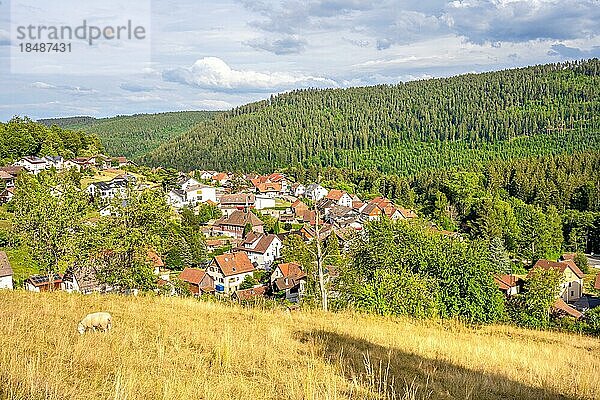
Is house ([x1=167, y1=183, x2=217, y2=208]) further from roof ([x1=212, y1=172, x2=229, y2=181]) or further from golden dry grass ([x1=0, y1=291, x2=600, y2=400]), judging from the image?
golden dry grass ([x1=0, y1=291, x2=600, y2=400])

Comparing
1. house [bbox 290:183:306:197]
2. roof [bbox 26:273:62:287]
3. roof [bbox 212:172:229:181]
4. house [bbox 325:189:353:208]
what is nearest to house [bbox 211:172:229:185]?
roof [bbox 212:172:229:181]

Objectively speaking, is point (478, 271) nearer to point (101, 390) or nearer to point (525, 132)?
point (101, 390)

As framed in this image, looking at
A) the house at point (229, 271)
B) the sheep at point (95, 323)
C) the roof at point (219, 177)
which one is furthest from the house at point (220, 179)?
the sheep at point (95, 323)

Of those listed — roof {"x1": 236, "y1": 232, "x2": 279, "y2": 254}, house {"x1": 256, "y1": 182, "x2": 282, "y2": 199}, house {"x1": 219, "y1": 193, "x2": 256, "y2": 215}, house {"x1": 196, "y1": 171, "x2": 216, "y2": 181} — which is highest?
house {"x1": 196, "y1": 171, "x2": 216, "y2": 181}

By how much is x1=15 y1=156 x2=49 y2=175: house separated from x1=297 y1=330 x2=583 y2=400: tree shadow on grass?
229 feet

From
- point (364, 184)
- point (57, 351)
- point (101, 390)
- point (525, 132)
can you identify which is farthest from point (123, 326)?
point (525, 132)

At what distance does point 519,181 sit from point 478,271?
237 ft

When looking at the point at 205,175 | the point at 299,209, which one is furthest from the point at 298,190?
the point at 205,175

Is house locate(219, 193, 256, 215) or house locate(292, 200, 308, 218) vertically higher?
house locate(219, 193, 256, 215)

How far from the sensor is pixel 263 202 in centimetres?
8156

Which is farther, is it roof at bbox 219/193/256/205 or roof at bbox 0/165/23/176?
Result: roof at bbox 219/193/256/205

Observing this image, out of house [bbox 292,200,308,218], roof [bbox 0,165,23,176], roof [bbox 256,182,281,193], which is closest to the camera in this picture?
roof [bbox 0,165,23,176]

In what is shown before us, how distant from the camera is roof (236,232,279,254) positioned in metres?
51.1

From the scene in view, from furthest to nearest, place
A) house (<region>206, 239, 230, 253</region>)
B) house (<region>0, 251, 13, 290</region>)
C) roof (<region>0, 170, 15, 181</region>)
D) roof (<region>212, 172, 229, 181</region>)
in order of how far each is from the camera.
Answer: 1. roof (<region>212, 172, 229, 181</region>)
2. roof (<region>0, 170, 15, 181</region>)
3. house (<region>206, 239, 230, 253</region>)
4. house (<region>0, 251, 13, 290</region>)
